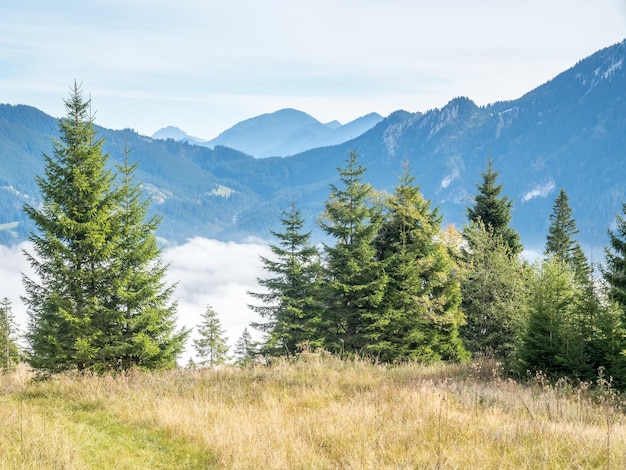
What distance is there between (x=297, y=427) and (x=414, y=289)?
17.6 m

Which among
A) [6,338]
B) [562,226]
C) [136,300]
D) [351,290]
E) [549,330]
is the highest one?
[562,226]

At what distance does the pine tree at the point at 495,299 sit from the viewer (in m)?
22.4

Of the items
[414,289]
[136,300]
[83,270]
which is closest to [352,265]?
[414,289]

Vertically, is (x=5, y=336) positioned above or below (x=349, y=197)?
below

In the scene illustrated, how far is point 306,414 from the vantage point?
705 cm

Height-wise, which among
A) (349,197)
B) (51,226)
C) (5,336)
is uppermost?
(349,197)

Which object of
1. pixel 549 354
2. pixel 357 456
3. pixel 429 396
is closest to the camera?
pixel 357 456

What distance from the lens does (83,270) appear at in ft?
54.3

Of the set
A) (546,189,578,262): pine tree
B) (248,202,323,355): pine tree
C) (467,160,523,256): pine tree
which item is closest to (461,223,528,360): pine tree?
(467,160,523,256): pine tree

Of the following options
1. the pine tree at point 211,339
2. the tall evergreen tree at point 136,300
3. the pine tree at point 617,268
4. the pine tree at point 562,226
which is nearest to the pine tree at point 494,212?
the pine tree at point 562,226

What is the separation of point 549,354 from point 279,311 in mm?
19736

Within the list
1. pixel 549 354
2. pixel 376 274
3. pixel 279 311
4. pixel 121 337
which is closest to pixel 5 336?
pixel 279 311

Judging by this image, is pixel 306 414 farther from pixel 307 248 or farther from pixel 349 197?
pixel 307 248

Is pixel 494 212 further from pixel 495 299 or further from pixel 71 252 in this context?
pixel 71 252
